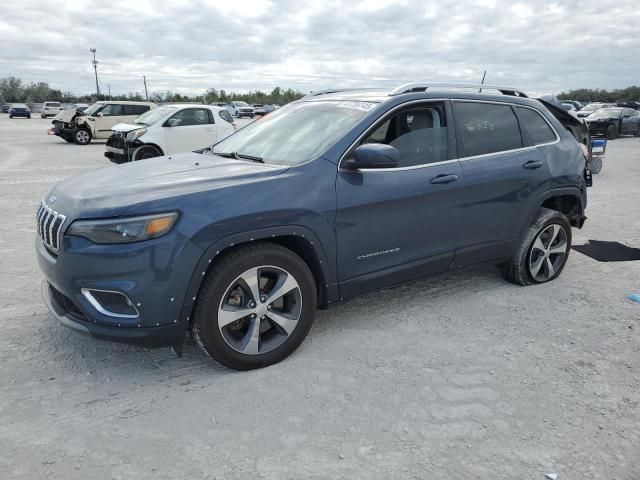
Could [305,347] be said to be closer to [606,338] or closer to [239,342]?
[239,342]

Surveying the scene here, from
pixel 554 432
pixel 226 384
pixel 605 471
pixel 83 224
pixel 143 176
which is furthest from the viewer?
pixel 143 176

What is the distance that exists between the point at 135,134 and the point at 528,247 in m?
10.3

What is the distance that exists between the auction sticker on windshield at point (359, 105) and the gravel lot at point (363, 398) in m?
1.58

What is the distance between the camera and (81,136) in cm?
2003

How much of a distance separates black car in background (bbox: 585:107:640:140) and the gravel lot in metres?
22.2

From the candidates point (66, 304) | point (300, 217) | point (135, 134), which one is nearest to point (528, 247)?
point (300, 217)

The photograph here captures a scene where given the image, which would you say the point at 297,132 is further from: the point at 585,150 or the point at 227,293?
the point at 585,150

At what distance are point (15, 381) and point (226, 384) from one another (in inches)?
49.8

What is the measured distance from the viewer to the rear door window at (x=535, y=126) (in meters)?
4.62

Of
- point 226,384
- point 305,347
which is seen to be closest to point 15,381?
point 226,384

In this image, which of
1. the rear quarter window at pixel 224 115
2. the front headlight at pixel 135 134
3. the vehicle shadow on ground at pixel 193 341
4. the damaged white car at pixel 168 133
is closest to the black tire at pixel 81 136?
the damaged white car at pixel 168 133

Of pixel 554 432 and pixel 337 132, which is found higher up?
pixel 337 132

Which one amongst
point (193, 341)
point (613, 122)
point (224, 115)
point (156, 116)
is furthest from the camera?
point (613, 122)

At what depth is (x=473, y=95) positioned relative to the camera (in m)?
4.30
